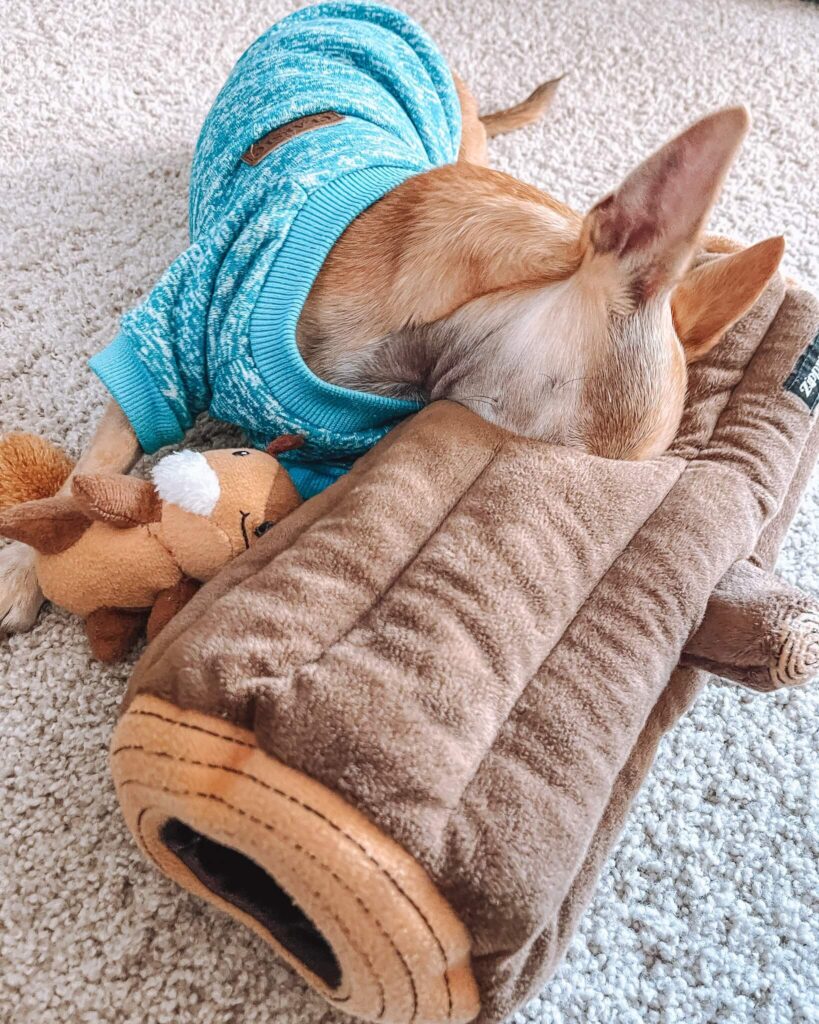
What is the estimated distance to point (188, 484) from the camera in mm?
1031

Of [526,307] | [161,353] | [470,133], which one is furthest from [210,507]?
[470,133]

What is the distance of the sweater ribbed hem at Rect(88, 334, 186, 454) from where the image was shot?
1.21 meters

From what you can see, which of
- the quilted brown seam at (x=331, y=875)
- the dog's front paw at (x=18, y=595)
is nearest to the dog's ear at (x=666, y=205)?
the quilted brown seam at (x=331, y=875)

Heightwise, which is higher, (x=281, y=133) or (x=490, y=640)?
(x=281, y=133)

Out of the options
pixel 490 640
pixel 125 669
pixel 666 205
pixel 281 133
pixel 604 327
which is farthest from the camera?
pixel 281 133

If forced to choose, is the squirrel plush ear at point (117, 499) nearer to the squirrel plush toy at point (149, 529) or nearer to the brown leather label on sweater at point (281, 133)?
the squirrel plush toy at point (149, 529)

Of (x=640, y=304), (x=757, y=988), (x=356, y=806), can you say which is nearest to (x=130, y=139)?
(x=640, y=304)

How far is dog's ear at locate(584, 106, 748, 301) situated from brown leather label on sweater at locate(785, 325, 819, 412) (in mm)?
314

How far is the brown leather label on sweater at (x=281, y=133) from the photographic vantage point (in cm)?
135

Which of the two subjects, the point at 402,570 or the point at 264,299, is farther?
the point at 264,299

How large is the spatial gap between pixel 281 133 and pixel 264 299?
360mm

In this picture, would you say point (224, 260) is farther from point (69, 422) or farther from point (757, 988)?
point (757, 988)

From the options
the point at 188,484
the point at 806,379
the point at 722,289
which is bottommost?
the point at 188,484

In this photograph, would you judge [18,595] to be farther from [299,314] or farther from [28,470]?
[299,314]
